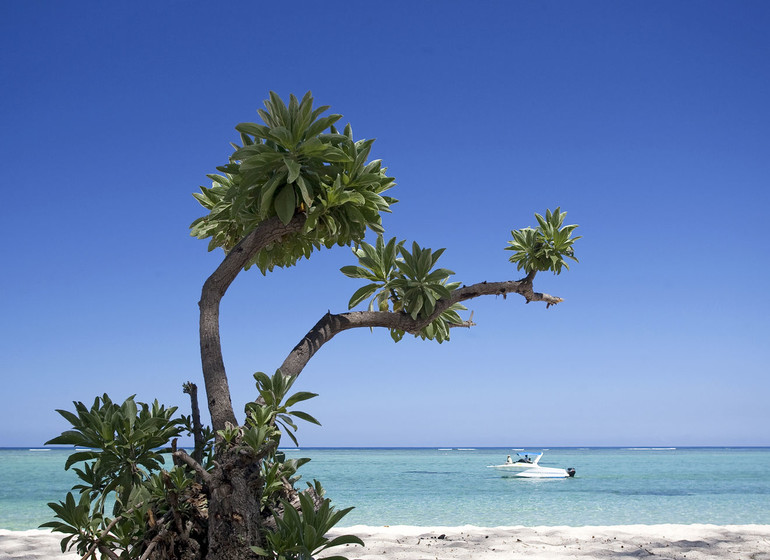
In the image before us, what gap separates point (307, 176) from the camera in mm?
3393

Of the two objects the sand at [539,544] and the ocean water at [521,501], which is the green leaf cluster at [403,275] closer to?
the sand at [539,544]

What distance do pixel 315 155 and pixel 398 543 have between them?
559 centimetres

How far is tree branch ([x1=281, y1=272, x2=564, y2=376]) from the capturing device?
346 cm

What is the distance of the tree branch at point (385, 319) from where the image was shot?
346cm

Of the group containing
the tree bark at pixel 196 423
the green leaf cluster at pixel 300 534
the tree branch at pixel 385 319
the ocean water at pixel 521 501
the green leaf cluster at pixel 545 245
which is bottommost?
the ocean water at pixel 521 501

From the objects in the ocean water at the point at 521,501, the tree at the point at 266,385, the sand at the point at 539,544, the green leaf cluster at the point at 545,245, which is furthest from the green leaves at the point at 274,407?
the ocean water at the point at 521,501

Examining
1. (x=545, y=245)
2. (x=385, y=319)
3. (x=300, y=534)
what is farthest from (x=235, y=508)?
(x=545, y=245)

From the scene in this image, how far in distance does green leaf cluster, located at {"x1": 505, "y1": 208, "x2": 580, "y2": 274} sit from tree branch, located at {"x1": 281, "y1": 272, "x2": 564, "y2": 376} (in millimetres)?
126

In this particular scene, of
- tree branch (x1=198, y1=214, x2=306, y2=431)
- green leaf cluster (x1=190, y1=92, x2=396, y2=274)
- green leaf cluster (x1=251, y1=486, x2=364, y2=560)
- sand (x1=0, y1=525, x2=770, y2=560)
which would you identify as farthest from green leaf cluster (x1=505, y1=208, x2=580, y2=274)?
sand (x1=0, y1=525, x2=770, y2=560)

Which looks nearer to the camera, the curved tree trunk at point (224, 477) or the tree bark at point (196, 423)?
the curved tree trunk at point (224, 477)

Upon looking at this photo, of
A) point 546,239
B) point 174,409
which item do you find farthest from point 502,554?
point 174,409

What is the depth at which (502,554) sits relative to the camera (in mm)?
6543

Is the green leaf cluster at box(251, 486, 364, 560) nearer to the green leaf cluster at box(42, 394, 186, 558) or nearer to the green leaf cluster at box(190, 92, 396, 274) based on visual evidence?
the green leaf cluster at box(42, 394, 186, 558)

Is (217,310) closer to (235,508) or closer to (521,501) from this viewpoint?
(235,508)
